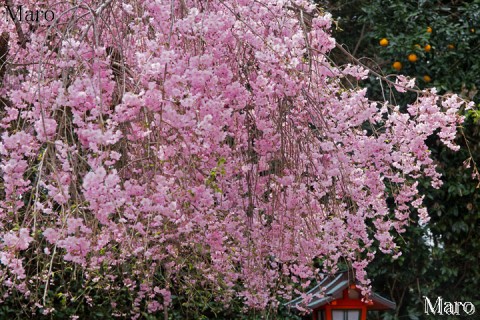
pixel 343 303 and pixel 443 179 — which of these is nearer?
pixel 343 303

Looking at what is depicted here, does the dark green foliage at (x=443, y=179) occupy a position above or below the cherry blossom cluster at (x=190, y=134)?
below

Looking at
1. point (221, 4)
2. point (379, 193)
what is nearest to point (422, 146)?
point (379, 193)

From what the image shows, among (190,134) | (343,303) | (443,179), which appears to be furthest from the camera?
(443,179)

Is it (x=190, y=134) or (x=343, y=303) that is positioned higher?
(x=190, y=134)

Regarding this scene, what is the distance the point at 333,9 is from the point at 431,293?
2.35 meters

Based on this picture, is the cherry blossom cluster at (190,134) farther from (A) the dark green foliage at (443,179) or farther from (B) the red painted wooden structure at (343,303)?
(A) the dark green foliage at (443,179)

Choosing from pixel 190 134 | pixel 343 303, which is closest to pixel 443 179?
pixel 343 303

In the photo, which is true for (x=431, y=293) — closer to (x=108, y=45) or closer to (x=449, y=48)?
(x=449, y=48)

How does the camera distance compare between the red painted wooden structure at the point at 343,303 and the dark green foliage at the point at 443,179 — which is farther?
the dark green foliage at the point at 443,179

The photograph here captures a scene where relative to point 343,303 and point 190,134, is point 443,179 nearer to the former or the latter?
point 343,303

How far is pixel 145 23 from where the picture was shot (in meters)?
2.54

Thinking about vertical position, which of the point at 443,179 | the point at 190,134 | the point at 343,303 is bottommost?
the point at 443,179

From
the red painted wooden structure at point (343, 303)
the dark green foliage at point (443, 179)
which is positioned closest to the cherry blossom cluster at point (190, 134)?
the red painted wooden structure at point (343, 303)

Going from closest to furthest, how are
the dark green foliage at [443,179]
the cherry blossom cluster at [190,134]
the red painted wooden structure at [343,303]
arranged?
the cherry blossom cluster at [190,134], the red painted wooden structure at [343,303], the dark green foliage at [443,179]
